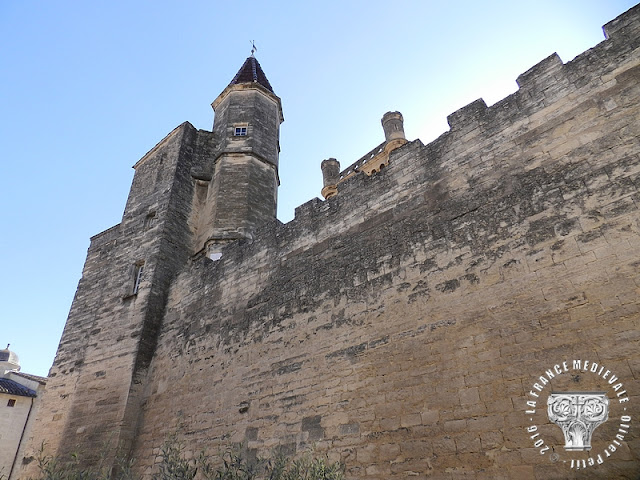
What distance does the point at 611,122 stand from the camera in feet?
14.7

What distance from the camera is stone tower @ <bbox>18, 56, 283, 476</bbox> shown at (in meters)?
7.55

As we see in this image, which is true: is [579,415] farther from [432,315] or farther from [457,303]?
[432,315]

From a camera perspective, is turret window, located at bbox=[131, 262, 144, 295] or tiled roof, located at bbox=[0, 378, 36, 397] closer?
turret window, located at bbox=[131, 262, 144, 295]

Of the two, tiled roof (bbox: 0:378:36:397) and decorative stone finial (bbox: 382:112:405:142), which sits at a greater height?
decorative stone finial (bbox: 382:112:405:142)

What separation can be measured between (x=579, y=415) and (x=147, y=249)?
8.10 m

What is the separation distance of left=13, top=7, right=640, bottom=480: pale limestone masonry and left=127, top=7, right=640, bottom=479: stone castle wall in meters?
0.02

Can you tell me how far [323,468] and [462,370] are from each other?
1.62 m

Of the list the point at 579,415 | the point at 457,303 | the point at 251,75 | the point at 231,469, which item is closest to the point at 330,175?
the point at 251,75

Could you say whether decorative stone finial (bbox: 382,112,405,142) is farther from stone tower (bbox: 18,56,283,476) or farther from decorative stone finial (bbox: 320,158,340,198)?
stone tower (bbox: 18,56,283,476)

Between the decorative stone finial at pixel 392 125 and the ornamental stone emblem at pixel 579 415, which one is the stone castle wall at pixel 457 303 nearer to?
the ornamental stone emblem at pixel 579 415

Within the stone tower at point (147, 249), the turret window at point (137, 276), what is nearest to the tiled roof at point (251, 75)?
the stone tower at point (147, 249)

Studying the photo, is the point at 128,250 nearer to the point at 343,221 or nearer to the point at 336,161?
the point at 343,221

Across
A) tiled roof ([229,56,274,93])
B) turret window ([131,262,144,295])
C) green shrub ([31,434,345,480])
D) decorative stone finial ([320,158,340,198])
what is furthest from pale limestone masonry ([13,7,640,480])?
decorative stone finial ([320,158,340,198])

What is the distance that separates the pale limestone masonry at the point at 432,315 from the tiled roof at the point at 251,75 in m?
6.61
